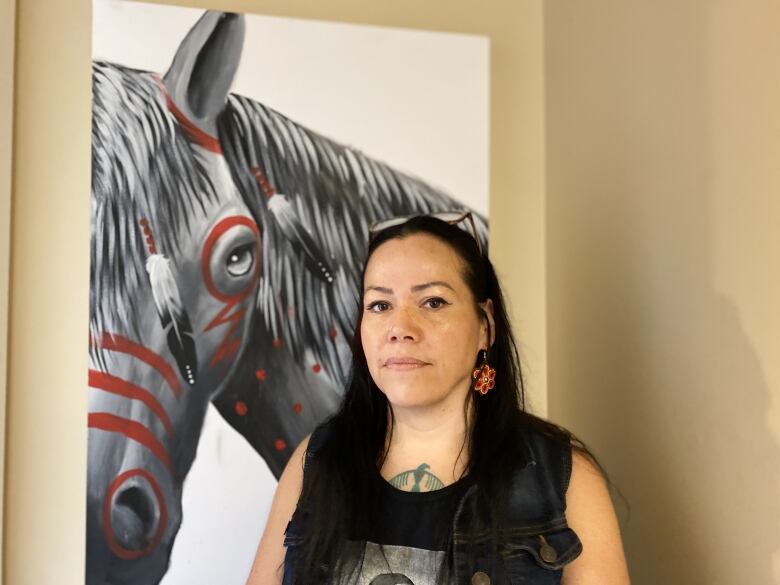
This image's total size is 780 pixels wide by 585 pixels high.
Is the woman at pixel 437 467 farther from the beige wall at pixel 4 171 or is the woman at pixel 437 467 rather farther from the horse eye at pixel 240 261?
the beige wall at pixel 4 171

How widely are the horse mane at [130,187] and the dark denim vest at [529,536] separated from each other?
33.4 inches

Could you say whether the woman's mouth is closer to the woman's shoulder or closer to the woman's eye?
the woman's eye

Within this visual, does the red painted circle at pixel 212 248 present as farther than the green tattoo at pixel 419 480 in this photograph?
Yes

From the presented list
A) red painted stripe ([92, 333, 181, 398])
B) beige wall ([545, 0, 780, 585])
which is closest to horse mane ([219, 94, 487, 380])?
red painted stripe ([92, 333, 181, 398])

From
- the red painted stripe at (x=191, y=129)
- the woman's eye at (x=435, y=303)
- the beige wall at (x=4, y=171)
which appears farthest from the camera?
the red painted stripe at (x=191, y=129)

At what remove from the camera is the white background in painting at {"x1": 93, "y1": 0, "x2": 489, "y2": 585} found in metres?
1.75

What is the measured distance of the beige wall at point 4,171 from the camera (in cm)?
167

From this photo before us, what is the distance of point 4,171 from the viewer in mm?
1677

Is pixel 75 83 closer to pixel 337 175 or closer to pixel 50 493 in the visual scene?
pixel 337 175

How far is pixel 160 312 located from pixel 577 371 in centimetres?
95

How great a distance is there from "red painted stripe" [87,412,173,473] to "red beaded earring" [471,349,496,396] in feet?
2.30

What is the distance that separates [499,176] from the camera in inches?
79.3

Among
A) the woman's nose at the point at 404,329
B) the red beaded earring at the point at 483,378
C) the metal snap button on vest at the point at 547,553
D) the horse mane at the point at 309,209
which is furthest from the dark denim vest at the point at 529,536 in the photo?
the horse mane at the point at 309,209

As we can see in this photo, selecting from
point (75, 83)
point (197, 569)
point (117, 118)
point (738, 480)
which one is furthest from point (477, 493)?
point (75, 83)
